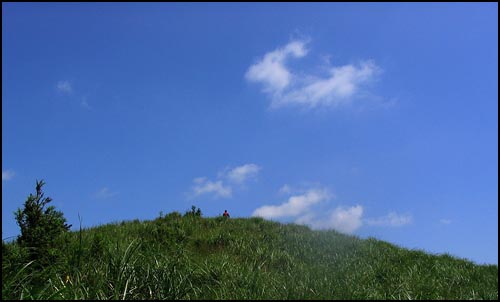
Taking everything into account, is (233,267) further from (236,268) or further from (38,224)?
(38,224)

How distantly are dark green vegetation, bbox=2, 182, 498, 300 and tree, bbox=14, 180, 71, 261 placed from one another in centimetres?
29

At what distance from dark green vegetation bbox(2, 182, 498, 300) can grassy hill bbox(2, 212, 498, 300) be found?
1.0 inches

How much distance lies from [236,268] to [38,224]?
17.0 ft

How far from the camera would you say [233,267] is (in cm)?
1037

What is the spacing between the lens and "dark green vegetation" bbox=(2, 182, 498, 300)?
802cm

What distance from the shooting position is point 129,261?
8641 mm

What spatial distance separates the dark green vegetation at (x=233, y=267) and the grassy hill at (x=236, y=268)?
3 cm

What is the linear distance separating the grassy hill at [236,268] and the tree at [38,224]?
56 centimetres

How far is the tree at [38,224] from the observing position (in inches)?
437

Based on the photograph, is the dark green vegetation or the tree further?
the tree

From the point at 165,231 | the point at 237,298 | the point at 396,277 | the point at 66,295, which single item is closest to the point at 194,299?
the point at 237,298

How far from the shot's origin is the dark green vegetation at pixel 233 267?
802 centimetres

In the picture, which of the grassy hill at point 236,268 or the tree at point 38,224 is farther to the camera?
the tree at point 38,224

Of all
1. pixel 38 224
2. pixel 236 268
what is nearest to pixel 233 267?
pixel 236 268
